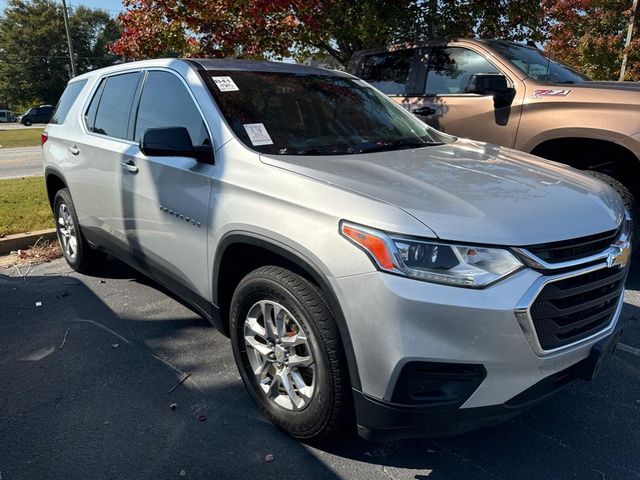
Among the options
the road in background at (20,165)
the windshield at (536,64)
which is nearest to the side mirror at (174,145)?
the windshield at (536,64)

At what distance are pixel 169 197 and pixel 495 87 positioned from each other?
10.1 feet

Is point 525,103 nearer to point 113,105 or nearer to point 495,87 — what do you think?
point 495,87

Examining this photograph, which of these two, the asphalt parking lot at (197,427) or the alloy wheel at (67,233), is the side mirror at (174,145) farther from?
the alloy wheel at (67,233)

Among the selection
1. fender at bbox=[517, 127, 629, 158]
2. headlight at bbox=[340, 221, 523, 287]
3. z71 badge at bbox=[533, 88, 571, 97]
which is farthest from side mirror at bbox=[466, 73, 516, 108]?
headlight at bbox=[340, 221, 523, 287]

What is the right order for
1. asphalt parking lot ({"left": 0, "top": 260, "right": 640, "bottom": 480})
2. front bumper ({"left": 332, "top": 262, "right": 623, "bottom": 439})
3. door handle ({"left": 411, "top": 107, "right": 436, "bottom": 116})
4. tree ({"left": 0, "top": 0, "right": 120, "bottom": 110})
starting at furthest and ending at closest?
tree ({"left": 0, "top": 0, "right": 120, "bottom": 110}), door handle ({"left": 411, "top": 107, "right": 436, "bottom": 116}), asphalt parking lot ({"left": 0, "top": 260, "right": 640, "bottom": 480}), front bumper ({"left": 332, "top": 262, "right": 623, "bottom": 439})

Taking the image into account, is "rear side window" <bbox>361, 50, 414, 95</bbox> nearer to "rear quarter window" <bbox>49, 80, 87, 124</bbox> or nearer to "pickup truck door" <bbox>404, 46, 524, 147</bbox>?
"pickup truck door" <bbox>404, 46, 524, 147</bbox>

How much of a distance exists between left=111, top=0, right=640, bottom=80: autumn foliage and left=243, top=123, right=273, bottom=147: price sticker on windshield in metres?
3.47

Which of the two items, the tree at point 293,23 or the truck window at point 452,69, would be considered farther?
the tree at point 293,23

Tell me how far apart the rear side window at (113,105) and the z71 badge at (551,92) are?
332cm

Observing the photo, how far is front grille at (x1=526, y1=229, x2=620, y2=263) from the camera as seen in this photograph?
6.68 feet

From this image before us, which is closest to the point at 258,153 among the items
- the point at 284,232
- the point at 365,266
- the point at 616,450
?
the point at 284,232

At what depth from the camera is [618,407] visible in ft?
9.40

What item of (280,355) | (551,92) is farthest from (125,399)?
(551,92)

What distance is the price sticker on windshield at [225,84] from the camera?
3066mm
